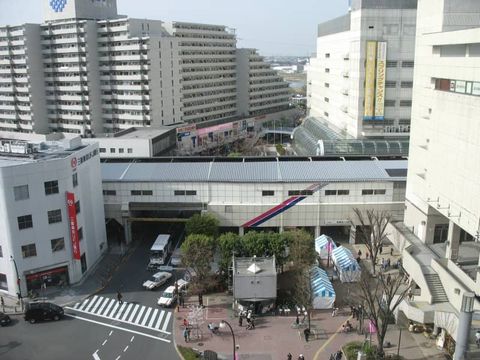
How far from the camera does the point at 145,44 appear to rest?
89.0 meters

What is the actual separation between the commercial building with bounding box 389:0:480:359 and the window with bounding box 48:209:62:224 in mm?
29535

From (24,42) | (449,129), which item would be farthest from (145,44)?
(449,129)

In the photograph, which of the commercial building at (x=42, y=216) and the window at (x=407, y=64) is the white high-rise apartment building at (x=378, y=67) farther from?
the commercial building at (x=42, y=216)

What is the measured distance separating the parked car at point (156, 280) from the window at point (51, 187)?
11.4m

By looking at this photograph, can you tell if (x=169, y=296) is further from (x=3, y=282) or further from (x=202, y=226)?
(x=3, y=282)

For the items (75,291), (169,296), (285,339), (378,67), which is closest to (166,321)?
(169,296)

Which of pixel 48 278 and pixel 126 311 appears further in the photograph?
pixel 48 278

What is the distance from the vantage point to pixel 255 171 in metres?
52.0

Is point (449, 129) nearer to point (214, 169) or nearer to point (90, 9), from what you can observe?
point (214, 169)

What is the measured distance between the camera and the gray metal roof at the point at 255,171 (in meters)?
50.1

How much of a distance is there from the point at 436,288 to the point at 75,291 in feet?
99.1

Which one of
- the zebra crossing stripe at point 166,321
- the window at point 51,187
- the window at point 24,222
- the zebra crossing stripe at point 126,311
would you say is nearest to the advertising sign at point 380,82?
the zebra crossing stripe at point 166,321

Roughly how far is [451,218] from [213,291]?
20626 mm

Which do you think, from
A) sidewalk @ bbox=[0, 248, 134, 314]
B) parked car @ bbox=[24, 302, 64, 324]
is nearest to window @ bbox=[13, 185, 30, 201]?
sidewalk @ bbox=[0, 248, 134, 314]
